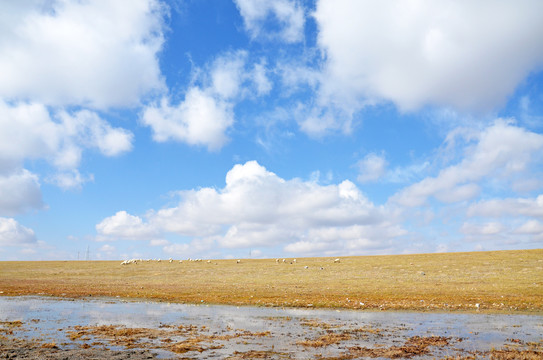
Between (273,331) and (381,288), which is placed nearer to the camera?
(273,331)

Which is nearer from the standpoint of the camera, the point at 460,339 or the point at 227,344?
the point at 227,344

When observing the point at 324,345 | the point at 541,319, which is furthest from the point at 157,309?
the point at 541,319

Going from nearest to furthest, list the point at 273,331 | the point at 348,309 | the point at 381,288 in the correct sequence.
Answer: the point at 273,331 < the point at 348,309 < the point at 381,288

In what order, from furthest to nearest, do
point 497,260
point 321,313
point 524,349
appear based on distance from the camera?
1. point 497,260
2. point 321,313
3. point 524,349

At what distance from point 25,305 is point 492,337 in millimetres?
38811

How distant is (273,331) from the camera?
76.3 ft

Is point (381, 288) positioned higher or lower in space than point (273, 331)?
higher

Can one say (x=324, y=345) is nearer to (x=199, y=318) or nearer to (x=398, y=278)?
(x=199, y=318)

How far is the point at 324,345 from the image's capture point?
64.1 ft

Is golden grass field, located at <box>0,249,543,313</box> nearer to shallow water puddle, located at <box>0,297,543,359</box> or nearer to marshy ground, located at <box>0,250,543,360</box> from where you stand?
marshy ground, located at <box>0,250,543,360</box>

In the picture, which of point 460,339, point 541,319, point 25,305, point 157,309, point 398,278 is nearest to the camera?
point 460,339

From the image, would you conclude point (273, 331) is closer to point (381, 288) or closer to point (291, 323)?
point (291, 323)

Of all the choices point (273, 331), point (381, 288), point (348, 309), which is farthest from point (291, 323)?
point (381, 288)

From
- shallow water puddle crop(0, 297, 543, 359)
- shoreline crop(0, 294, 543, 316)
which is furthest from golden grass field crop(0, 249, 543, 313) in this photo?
shallow water puddle crop(0, 297, 543, 359)
